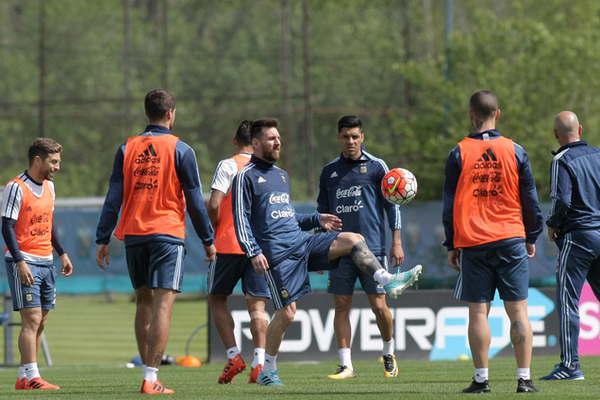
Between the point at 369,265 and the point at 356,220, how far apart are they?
201 cm

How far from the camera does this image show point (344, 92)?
50875mm

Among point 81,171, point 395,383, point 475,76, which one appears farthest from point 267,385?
point 81,171

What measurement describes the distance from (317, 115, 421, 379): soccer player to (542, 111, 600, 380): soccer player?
78.0 inches

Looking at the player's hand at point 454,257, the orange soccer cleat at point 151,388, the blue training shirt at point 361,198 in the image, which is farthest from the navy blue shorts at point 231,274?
the player's hand at point 454,257

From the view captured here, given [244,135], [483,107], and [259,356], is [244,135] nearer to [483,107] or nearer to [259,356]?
[259,356]

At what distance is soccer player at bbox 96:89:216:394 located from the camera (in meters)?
→ 10.2

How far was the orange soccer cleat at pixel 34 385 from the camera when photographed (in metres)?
11.6

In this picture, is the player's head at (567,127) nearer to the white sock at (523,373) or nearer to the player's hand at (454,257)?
the player's hand at (454,257)

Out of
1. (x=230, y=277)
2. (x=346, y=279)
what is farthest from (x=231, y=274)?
(x=346, y=279)

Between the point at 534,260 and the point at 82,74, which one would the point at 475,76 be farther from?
the point at 82,74

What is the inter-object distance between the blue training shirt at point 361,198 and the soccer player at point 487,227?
297 cm

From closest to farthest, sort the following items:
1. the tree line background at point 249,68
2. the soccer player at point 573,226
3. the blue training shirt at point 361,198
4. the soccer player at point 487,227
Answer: the soccer player at point 487,227 < the soccer player at point 573,226 < the blue training shirt at point 361,198 < the tree line background at point 249,68

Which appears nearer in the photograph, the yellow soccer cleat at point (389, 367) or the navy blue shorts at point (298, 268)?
the navy blue shorts at point (298, 268)

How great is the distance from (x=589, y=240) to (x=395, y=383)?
2.08m
